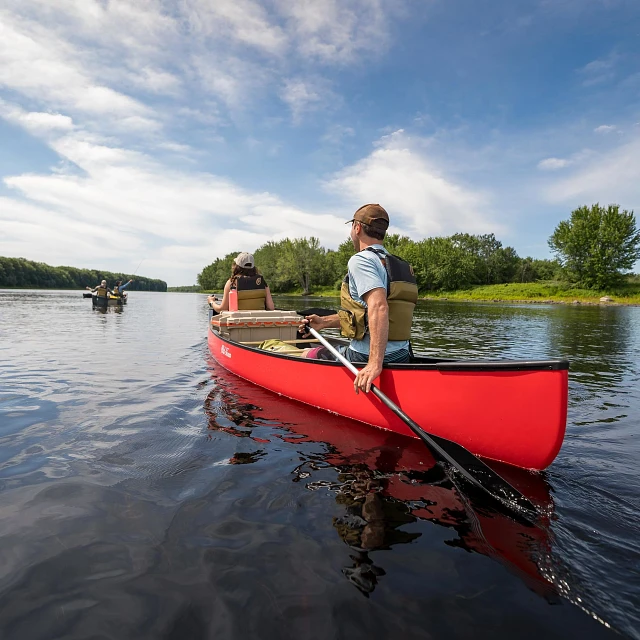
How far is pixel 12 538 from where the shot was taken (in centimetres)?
277

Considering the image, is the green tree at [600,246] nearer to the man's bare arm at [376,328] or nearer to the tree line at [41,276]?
the man's bare arm at [376,328]

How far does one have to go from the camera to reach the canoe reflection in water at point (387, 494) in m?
2.65

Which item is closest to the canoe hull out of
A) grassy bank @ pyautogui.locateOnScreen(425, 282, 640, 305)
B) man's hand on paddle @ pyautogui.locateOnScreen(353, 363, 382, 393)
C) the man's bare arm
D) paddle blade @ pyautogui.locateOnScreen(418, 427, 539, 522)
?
man's hand on paddle @ pyautogui.locateOnScreen(353, 363, 382, 393)

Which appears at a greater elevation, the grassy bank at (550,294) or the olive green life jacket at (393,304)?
the grassy bank at (550,294)

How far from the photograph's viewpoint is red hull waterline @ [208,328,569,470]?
3480 millimetres

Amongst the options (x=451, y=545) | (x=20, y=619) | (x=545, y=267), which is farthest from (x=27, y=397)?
(x=545, y=267)

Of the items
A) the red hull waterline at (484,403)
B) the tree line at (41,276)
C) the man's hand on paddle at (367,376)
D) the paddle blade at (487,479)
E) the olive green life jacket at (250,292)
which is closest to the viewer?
the paddle blade at (487,479)

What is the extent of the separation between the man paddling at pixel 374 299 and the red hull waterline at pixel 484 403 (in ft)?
1.07

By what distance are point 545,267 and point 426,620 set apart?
97.2m

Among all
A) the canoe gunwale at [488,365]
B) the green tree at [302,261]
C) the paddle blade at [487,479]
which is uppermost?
the green tree at [302,261]

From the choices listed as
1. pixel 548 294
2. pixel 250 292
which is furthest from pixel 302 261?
pixel 250 292

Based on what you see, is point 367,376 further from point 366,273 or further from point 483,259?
point 483,259

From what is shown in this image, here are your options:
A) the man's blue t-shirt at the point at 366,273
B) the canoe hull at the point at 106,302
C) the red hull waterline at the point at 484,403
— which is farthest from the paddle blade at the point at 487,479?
the canoe hull at the point at 106,302

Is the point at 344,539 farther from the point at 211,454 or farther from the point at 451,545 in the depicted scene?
the point at 211,454
